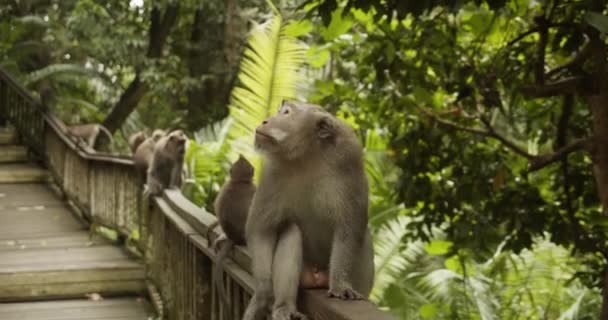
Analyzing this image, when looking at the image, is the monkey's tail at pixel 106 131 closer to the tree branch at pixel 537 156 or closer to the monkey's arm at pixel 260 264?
the tree branch at pixel 537 156

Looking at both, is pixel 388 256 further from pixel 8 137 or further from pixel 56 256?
pixel 8 137

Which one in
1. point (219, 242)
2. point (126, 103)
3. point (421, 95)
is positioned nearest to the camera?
point (219, 242)

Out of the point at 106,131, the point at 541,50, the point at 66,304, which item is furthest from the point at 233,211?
the point at 106,131

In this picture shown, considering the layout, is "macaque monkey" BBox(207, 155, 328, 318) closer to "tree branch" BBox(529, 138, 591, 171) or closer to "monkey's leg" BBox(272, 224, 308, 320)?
"monkey's leg" BBox(272, 224, 308, 320)

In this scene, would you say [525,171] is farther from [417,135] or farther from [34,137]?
[34,137]

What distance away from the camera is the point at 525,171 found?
18.1 ft

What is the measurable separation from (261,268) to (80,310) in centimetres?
424

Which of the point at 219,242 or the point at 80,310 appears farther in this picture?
the point at 80,310

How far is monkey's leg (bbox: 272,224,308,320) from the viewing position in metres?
3.15

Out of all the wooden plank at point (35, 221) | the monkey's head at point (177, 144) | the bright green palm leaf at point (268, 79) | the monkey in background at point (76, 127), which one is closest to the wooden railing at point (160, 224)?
the monkey in background at point (76, 127)

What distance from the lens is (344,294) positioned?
9.71ft

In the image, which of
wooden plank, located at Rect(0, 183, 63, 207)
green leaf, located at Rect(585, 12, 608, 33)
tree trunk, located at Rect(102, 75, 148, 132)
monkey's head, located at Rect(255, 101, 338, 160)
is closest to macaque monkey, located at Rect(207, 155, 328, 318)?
monkey's head, located at Rect(255, 101, 338, 160)

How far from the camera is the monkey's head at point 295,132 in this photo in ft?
11.0

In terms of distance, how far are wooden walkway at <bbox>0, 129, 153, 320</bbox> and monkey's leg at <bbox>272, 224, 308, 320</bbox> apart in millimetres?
3791
